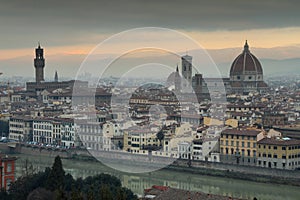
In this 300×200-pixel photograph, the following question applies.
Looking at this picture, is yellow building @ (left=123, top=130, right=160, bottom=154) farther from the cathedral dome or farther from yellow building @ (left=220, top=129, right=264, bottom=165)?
the cathedral dome

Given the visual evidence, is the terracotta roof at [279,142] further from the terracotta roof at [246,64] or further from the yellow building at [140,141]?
the terracotta roof at [246,64]

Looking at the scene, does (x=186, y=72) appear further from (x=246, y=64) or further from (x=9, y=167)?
(x=9, y=167)

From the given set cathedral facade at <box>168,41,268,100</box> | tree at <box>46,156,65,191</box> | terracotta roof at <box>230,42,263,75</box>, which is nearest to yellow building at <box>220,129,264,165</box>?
tree at <box>46,156,65,191</box>

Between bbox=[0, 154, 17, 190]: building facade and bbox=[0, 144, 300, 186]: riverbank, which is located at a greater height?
bbox=[0, 154, 17, 190]: building facade

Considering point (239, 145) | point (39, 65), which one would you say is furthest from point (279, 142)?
point (39, 65)

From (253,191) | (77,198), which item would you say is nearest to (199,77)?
(253,191)

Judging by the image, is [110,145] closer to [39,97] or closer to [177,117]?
[177,117]
